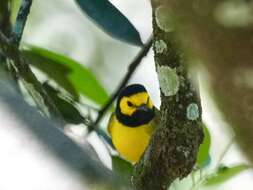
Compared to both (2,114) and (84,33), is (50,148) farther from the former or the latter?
(84,33)

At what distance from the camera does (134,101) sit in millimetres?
1957

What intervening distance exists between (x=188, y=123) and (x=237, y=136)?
19.5 inches

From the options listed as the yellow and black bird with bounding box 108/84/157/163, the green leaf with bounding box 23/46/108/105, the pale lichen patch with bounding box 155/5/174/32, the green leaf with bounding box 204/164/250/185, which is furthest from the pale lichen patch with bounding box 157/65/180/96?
the yellow and black bird with bounding box 108/84/157/163

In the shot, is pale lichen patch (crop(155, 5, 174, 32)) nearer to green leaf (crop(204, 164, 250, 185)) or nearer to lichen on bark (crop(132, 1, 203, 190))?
lichen on bark (crop(132, 1, 203, 190))

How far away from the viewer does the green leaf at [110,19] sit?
3.23ft

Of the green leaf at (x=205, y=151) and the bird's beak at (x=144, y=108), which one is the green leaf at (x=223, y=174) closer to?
the green leaf at (x=205, y=151)

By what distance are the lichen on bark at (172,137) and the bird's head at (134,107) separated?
3.48ft

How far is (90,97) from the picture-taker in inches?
49.5

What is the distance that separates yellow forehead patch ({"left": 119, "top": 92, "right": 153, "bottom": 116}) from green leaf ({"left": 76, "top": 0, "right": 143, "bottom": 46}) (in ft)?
2.78

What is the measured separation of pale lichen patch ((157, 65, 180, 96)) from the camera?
1.98 feet

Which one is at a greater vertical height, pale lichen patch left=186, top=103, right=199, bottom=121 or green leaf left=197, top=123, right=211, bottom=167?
pale lichen patch left=186, top=103, right=199, bottom=121

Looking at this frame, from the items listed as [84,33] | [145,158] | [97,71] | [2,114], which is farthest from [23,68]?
[84,33]

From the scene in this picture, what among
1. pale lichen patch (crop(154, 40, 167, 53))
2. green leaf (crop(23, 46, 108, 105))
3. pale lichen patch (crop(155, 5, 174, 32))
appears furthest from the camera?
green leaf (crop(23, 46, 108, 105))

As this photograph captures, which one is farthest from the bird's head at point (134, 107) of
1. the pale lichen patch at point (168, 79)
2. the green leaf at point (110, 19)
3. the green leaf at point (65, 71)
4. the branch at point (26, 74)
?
the pale lichen patch at point (168, 79)
